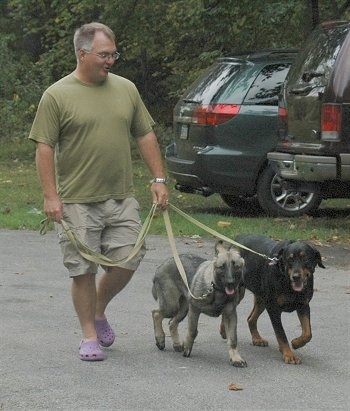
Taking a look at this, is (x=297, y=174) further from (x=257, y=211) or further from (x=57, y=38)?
(x=57, y=38)

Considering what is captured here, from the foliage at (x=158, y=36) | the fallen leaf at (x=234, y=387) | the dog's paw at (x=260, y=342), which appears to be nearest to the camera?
the fallen leaf at (x=234, y=387)

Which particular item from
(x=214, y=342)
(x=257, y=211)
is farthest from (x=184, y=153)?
(x=214, y=342)

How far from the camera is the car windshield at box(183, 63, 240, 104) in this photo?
547 inches

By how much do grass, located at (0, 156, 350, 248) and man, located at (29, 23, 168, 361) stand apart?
509 centimetres

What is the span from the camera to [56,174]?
7.21 meters

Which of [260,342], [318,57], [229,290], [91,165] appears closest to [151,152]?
[91,165]

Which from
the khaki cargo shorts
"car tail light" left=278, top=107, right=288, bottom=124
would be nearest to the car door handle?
"car tail light" left=278, top=107, right=288, bottom=124

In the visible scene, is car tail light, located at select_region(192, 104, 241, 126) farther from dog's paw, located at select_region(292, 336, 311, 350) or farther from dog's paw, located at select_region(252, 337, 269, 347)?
dog's paw, located at select_region(292, 336, 311, 350)

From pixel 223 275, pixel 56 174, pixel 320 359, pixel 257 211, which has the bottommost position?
pixel 257 211

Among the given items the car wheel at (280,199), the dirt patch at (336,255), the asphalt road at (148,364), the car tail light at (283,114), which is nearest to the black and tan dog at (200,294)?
the asphalt road at (148,364)

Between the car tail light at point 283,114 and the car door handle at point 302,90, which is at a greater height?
the car door handle at point 302,90

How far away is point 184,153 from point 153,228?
1416 mm

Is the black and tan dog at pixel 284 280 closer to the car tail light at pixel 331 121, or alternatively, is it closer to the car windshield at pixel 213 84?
the car tail light at pixel 331 121

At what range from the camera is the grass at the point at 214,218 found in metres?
12.5
